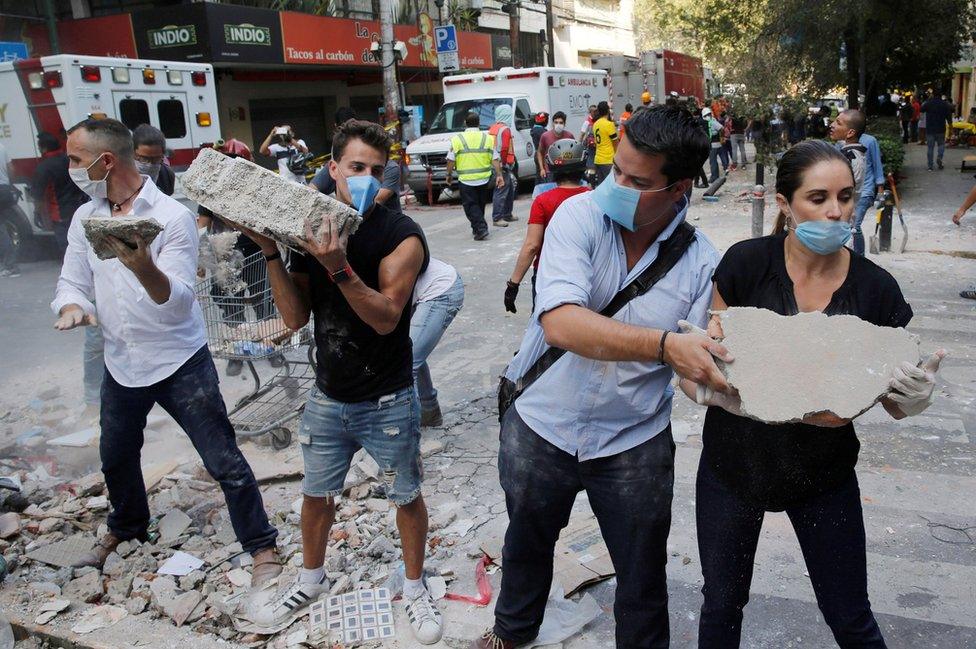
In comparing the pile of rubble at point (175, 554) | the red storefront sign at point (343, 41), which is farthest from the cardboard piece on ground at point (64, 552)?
the red storefront sign at point (343, 41)

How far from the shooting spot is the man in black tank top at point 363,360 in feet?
9.98

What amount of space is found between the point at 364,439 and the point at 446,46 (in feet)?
69.1

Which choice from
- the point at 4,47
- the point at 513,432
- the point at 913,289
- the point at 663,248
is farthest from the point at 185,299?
the point at 4,47

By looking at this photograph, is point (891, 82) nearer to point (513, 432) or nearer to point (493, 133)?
point (493, 133)

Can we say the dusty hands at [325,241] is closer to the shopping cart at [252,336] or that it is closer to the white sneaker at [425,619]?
the white sneaker at [425,619]

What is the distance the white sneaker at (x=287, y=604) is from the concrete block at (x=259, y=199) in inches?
63.6

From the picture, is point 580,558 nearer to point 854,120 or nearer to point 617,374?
point 617,374

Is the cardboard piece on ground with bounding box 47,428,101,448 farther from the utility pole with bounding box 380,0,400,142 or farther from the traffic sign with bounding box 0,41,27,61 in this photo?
the utility pole with bounding box 380,0,400,142

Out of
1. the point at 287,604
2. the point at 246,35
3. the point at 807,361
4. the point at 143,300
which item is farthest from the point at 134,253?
the point at 246,35

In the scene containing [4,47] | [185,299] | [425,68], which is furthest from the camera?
[425,68]

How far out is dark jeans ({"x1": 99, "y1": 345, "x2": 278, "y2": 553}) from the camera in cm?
370

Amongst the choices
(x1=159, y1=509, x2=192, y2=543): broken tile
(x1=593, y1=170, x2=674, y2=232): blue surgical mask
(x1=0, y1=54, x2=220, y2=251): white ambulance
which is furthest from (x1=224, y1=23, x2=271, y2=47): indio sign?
(x1=593, y1=170, x2=674, y2=232): blue surgical mask

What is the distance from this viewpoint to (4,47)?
13.9 meters

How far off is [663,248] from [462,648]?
183cm
